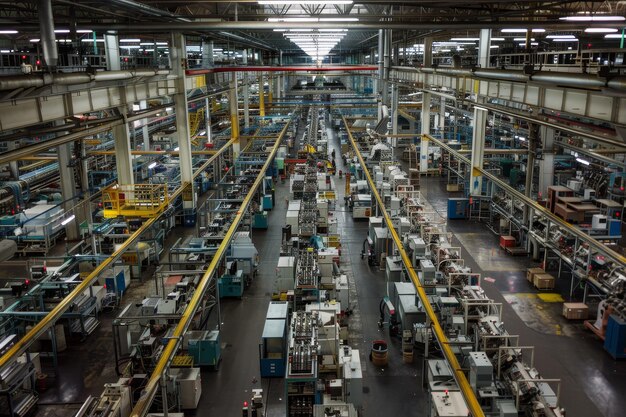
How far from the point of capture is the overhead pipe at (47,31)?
9797 millimetres

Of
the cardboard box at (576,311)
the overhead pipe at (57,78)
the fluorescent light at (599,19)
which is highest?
the fluorescent light at (599,19)

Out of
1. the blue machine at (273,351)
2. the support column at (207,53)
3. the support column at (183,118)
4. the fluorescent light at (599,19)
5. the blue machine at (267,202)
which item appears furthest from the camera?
the support column at (207,53)

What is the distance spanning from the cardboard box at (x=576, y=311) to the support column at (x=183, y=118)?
15515 mm

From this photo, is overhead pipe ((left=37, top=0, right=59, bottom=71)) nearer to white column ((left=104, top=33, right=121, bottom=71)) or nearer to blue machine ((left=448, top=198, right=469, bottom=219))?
white column ((left=104, top=33, right=121, bottom=71))

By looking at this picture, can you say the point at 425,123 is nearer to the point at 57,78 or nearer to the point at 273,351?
the point at 273,351

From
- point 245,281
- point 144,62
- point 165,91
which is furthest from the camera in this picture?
point 144,62

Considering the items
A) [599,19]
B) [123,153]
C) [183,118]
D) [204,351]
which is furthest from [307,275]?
[183,118]

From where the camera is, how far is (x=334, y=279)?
47.6 ft

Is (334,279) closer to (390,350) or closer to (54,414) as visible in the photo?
(390,350)

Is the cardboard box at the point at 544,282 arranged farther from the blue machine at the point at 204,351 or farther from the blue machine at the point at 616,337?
the blue machine at the point at 204,351

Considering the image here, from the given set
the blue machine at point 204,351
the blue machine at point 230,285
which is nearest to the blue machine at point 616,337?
the blue machine at point 204,351

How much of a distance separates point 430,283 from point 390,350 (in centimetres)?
198

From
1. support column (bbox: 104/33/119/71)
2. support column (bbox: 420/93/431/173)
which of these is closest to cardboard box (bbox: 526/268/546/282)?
support column (bbox: 420/93/431/173)

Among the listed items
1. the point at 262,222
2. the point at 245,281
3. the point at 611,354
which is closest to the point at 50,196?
the point at 262,222
